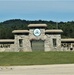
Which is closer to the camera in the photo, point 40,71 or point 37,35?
point 40,71

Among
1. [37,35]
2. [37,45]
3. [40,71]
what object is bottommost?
[37,45]

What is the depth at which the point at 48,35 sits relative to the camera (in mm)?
47594

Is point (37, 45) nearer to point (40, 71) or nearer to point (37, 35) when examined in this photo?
point (37, 35)

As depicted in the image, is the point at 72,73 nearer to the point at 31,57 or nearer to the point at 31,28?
the point at 31,57

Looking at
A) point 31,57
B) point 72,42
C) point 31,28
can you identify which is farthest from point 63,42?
point 31,57

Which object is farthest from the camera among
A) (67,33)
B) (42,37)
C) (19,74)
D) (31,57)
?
(67,33)

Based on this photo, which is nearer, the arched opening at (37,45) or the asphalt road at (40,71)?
the asphalt road at (40,71)

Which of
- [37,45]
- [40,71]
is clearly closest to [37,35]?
[37,45]

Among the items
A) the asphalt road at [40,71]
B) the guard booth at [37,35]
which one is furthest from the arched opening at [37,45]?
the asphalt road at [40,71]

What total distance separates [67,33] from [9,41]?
5315 cm

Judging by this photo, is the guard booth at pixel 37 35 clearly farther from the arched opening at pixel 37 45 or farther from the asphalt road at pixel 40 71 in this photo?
the asphalt road at pixel 40 71

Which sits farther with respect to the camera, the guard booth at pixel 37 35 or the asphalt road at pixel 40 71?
the guard booth at pixel 37 35

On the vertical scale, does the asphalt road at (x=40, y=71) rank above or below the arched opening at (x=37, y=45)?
above

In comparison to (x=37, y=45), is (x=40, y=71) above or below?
above
